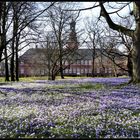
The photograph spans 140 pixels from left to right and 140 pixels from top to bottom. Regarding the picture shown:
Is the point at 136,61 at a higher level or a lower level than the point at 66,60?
lower

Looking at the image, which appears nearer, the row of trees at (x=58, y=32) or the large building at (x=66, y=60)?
the row of trees at (x=58, y=32)

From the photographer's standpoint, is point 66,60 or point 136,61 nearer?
point 136,61

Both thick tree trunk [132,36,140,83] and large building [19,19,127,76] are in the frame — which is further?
large building [19,19,127,76]

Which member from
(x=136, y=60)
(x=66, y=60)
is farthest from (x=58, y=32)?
(x=136, y=60)

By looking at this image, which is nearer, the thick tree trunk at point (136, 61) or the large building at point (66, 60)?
the thick tree trunk at point (136, 61)

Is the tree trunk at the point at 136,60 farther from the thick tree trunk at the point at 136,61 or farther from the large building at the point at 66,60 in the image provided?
the large building at the point at 66,60

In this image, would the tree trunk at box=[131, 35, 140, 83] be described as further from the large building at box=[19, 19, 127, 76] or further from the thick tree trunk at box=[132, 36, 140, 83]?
the large building at box=[19, 19, 127, 76]

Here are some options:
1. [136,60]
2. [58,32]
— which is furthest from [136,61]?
[58,32]

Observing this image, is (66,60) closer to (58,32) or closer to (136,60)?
(58,32)

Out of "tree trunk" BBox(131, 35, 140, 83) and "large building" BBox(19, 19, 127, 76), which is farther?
"large building" BBox(19, 19, 127, 76)

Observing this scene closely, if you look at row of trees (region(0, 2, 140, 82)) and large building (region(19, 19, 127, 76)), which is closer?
row of trees (region(0, 2, 140, 82))

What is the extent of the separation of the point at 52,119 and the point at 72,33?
162 ft

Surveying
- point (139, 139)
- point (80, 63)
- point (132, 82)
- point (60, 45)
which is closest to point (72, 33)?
point (60, 45)

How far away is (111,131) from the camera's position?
6898 mm
